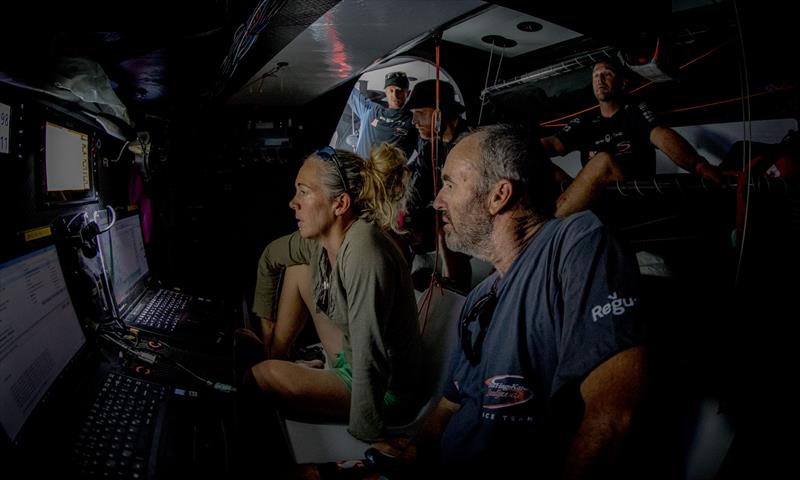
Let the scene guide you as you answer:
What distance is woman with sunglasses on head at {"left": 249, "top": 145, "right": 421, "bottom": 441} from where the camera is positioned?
5.03 feet

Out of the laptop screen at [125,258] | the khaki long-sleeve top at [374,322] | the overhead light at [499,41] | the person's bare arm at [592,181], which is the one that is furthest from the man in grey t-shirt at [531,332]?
the overhead light at [499,41]

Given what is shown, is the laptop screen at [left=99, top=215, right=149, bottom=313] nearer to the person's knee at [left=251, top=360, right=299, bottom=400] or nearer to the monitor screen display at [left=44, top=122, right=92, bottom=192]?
the monitor screen display at [left=44, top=122, right=92, bottom=192]

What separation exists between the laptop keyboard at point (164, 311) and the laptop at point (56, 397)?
0.48m

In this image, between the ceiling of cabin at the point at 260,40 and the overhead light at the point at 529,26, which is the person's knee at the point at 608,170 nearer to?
the ceiling of cabin at the point at 260,40

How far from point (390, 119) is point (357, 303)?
323cm

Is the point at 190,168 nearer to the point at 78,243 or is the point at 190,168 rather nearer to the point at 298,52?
the point at 298,52

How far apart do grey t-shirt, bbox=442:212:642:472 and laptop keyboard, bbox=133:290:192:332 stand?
129 centimetres

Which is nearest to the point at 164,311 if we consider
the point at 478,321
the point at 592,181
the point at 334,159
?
the point at 334,159

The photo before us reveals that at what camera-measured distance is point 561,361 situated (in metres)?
0.96

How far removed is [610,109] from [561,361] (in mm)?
2879

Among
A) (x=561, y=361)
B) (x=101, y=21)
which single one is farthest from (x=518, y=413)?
(x=101, y=21)

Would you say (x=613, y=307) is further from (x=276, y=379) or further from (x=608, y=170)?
(x=608, y=170)

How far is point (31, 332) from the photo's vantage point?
3.28 feet

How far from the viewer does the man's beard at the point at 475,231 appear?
4.16 ft
